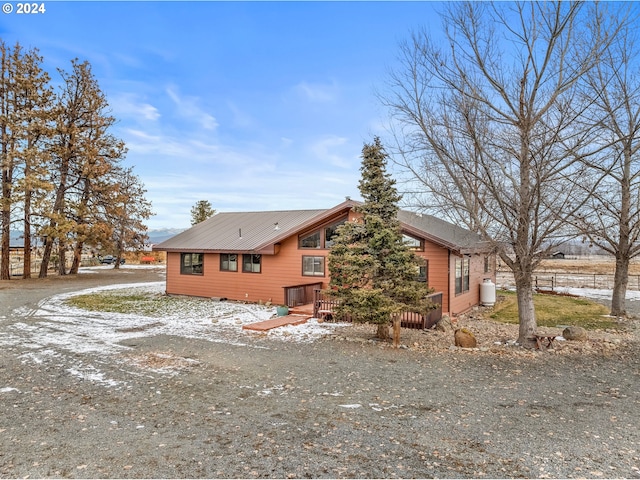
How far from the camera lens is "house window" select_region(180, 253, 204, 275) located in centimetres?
1850

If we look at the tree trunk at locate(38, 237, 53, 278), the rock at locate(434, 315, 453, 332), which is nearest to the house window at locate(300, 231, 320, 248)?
the rock at locate(434, 315, 453, 332)

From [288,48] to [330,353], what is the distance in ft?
37.7

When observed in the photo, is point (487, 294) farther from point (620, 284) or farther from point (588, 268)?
point (588, 268)

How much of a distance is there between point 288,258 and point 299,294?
192cm

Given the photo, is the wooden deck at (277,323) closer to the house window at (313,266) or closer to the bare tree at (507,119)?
the house window at (313,266)

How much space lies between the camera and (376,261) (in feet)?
31.3

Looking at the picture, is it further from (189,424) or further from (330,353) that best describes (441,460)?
(330,353)

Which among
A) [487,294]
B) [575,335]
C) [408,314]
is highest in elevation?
[487,294]

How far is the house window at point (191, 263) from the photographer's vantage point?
728 inches

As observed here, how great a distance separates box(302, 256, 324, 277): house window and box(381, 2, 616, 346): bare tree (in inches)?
272

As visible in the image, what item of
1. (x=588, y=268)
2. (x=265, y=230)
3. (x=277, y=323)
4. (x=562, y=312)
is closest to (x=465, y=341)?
(x=277, y=323)

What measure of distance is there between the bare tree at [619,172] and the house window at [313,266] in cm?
879

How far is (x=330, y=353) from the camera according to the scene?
887 cm

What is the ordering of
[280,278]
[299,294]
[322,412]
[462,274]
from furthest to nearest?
1. [280,278]
2. [462,274]
3. [299,294]
4. [322,412]
